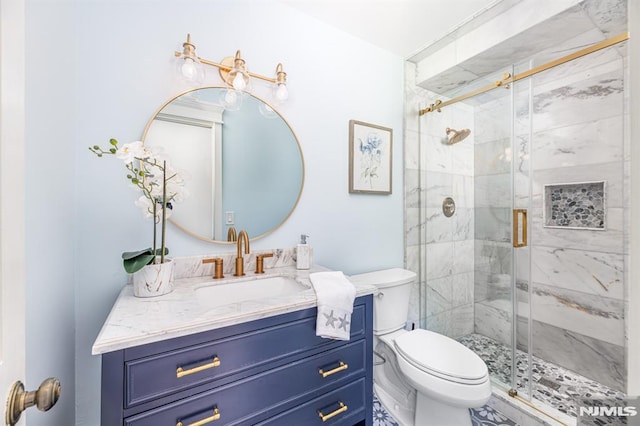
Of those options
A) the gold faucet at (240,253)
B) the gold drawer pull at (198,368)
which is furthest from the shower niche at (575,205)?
the gold drawer pull at (198,368)

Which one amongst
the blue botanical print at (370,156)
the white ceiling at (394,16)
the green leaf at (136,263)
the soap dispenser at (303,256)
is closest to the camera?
the green leaf at (136,263)

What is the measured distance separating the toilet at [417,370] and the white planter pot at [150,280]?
0.96 m

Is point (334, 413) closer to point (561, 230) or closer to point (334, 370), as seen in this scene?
point (334, 370)

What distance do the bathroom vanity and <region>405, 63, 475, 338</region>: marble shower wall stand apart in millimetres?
1179

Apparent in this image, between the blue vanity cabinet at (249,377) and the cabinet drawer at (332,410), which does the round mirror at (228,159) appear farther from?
the cabinet drawer at (332,410)

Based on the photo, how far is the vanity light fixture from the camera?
52.6 inches

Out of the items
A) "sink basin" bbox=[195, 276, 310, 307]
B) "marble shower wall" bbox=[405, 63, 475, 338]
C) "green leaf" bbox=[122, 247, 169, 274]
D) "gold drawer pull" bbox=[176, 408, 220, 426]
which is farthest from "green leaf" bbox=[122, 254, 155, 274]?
"marble shower wall" bbox=[405, 63, 475, 338]

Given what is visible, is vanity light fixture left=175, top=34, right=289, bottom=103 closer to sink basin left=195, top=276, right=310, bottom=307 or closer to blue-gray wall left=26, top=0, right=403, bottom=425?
blue-gray wall left=26, top=0, right=403, bottom=425

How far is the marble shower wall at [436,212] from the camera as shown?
7.39 feet

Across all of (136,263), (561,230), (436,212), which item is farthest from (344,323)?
(561,230)

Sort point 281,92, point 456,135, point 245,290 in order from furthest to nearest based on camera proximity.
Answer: point 456,135, point 281,92, point 245,290

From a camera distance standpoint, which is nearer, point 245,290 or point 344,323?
point 344,323

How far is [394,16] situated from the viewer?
5.86 feet

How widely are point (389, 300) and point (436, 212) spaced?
3.09ft
